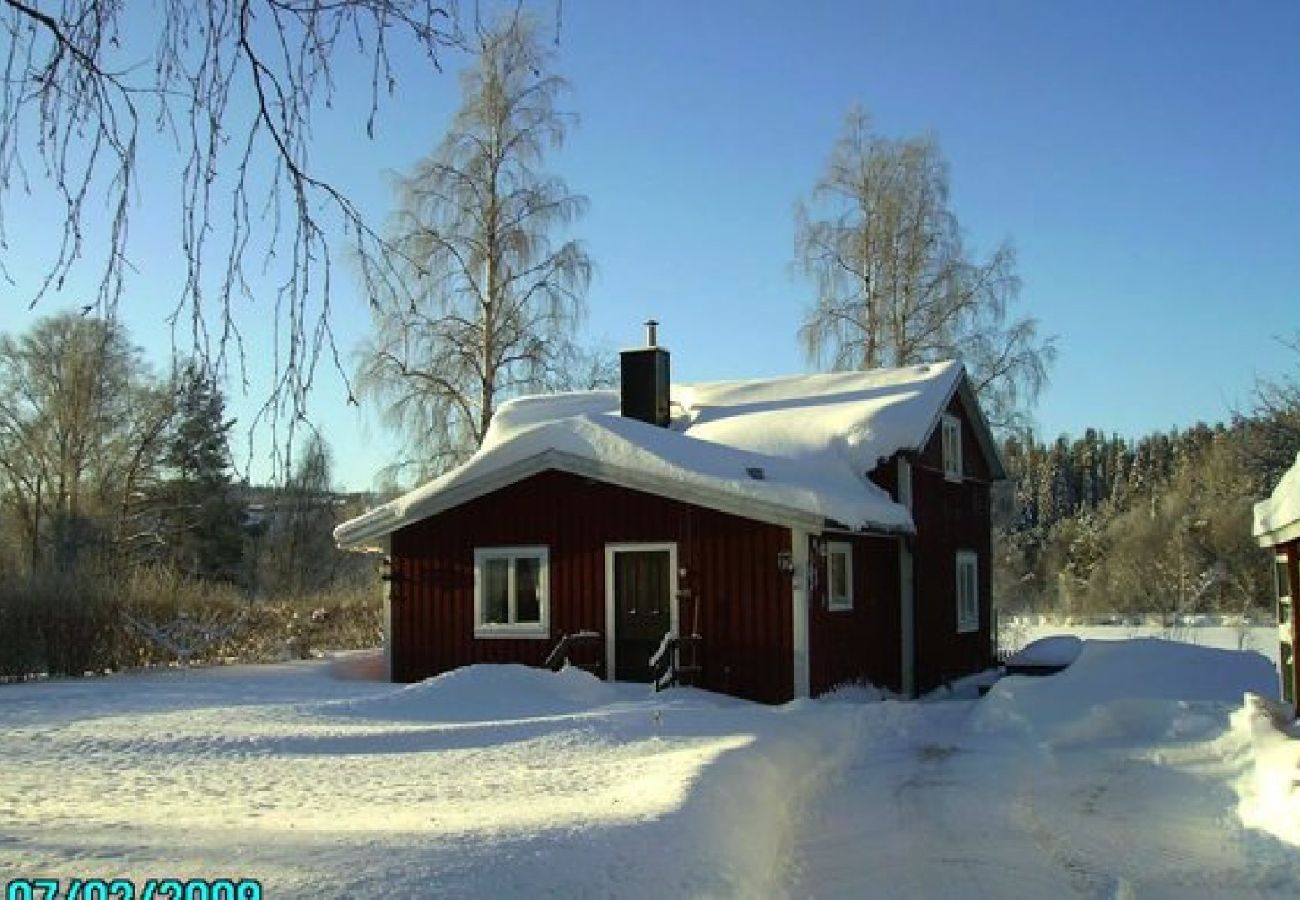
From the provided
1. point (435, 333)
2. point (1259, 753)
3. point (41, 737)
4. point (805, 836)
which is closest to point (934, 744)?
point (1259, 753)

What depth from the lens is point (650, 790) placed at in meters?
8.79

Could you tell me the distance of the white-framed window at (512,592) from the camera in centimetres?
1816

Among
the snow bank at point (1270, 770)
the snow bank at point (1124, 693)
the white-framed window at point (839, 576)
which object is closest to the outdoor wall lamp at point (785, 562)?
the white-framed window at point (839, 576)

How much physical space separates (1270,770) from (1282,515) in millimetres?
3310

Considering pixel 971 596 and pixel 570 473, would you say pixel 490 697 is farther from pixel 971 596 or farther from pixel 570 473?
pixel 971 596

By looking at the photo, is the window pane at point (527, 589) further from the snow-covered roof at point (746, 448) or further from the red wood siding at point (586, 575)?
the snow-covered roof at point (746, 448)

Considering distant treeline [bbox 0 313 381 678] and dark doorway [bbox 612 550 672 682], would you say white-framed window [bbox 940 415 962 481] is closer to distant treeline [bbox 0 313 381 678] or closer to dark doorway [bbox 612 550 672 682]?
dark doorway [bbox 612 550 672 682]

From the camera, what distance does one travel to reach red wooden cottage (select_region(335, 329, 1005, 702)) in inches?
655

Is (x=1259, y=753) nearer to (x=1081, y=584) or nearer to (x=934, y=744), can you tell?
(x=934, y=744)

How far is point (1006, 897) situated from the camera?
7.15m

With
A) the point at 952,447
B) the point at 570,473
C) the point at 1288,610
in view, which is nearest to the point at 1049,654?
the point at 952,447

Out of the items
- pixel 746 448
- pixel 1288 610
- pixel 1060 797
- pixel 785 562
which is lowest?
pixel 1060 797

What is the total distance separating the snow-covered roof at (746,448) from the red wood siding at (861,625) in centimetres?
A: 85

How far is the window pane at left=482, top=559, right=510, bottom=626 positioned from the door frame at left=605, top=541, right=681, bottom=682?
69.1 inches
